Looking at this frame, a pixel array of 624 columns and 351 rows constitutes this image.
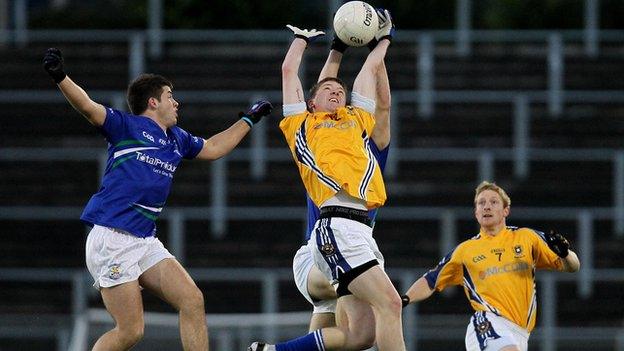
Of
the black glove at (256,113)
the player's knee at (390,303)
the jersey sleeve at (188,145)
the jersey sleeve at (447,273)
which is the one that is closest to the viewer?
the player's knee at (390,303)

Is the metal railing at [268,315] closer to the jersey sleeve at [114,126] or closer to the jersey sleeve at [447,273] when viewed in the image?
the jersey sleeve at [447,273]

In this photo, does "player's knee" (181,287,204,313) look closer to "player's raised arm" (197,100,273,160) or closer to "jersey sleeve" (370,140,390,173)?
"player's raised arm" (197,100,273,160)

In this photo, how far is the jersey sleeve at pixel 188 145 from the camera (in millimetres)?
11289

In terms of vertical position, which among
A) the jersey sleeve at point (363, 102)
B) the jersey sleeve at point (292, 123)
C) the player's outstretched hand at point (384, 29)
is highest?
the player's outstretched hand at point (384, 29)

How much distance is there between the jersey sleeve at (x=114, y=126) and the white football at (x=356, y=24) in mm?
1515

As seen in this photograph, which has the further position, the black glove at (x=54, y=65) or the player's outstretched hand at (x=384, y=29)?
the player's outstretched hand at (x=384, y=29)

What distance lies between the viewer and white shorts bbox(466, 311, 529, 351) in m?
11.7

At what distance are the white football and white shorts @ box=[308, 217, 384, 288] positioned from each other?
4.12 ft

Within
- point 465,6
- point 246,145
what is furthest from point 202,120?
point 465,6

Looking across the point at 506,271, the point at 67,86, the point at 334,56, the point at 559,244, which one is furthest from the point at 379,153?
the point at 67,86

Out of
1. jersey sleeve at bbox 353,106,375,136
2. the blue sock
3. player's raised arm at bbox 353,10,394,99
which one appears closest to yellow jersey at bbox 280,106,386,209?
jersey sleeve at bbox 353,106,375,136

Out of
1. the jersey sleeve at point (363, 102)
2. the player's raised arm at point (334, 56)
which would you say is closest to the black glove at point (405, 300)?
the jersey sleeve at point (363, 102)

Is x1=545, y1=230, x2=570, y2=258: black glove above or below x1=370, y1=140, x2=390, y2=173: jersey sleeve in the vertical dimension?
below

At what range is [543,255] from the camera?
11852mm
